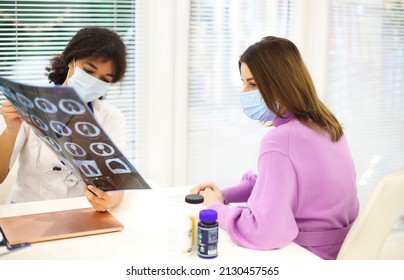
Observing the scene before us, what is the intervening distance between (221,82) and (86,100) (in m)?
1.29

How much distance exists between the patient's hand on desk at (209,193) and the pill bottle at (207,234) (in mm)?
295

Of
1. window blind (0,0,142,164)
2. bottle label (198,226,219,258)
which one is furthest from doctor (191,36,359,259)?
window blind (0,0,142,164)

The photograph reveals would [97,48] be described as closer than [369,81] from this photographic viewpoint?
Yes

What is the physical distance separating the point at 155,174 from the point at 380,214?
5.60 feet

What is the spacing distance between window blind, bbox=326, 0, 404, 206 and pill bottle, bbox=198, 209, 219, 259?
7.57ft

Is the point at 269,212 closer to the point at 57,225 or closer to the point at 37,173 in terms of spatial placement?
the point at 57,225

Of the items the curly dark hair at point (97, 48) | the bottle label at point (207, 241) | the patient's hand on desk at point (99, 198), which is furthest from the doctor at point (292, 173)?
the curly dark hair at point (97, 48)

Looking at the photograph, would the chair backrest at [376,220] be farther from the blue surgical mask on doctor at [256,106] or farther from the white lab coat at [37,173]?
the white lab coat at [37,173]

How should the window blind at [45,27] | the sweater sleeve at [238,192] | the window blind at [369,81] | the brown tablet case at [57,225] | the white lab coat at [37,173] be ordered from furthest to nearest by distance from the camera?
the window blind at [369,81] < the window blind at [45,27] < the white lab coat at [37,173] < the sweater sleeve at [238,192] < the brown tablet case at [57,225]

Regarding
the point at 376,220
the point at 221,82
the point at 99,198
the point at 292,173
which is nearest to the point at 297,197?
the point at 292,173

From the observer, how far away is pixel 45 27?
261cm

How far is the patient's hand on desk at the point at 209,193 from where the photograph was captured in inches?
64.0

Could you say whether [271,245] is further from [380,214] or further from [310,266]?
[380,214]

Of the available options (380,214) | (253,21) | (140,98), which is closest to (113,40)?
(140,98)
